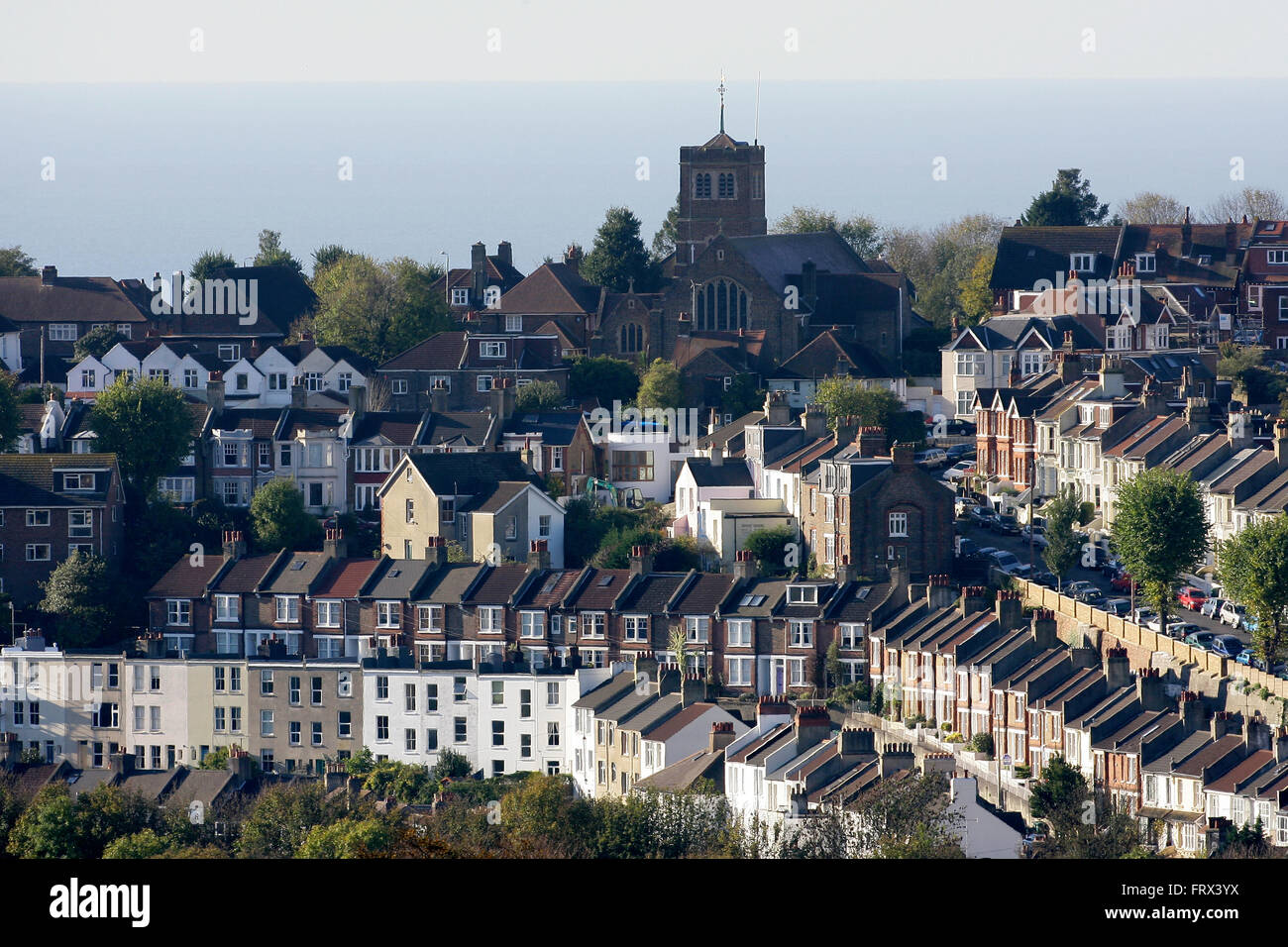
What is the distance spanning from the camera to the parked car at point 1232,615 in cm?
6888

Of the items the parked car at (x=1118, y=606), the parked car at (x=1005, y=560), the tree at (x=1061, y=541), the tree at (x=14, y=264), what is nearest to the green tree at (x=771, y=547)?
the parked car at (x=1005, y=560)

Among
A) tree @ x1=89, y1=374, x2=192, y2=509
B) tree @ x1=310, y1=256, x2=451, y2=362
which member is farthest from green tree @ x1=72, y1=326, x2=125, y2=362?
tree @ x1=89, y1=374, x2=192, y2=509

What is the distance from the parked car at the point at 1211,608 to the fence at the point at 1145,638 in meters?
2.62

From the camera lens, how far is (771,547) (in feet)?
259

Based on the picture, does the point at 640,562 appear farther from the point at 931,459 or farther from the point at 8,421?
the point at 8,421

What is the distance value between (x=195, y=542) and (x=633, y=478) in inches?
550

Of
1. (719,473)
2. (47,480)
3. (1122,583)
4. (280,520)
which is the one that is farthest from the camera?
(719,473)

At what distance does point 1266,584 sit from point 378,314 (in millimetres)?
50128

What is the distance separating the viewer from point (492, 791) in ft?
218

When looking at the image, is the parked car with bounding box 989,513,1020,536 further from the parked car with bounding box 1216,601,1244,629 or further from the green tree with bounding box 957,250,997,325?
the green tree with bounding box 957,250,997,325

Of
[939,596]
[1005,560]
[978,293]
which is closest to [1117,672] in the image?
[939,596]

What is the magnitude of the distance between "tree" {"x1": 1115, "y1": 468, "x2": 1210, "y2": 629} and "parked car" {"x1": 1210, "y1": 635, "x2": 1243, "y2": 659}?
1.95m

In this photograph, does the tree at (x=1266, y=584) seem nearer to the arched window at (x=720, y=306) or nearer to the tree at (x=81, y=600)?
the tree at (x=81, y=600)
